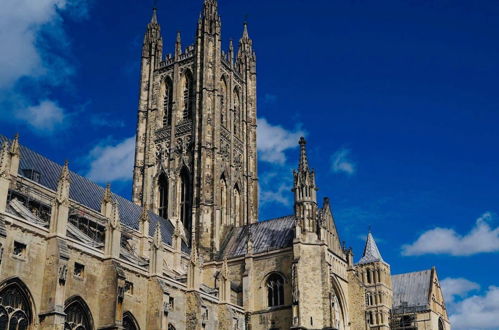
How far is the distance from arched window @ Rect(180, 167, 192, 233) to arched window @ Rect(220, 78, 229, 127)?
20.4ft

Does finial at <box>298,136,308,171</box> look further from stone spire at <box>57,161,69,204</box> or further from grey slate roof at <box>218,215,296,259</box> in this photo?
stone spire at <box>57,161,69,204</box>

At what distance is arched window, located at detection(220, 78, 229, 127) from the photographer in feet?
185

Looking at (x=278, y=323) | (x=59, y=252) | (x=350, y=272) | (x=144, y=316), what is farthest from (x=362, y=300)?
(x=59, y=252)

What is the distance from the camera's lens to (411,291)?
63.8m

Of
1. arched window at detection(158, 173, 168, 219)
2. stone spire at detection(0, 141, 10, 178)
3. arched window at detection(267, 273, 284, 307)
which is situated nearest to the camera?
stone spire at detection(0, 141, 10, 178)

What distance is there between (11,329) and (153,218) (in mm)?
23873

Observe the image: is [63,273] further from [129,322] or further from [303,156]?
[303,156]

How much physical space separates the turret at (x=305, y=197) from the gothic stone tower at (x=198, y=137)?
8.26m

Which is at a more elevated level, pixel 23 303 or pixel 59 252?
pixel 59 252

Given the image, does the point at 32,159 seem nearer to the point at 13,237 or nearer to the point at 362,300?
the point at 13,237

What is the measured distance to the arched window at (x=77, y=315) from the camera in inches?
1095

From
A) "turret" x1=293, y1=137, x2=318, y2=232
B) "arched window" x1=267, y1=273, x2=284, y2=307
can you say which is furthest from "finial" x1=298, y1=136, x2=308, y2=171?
"arched window" x1=267, y1=273, x2=284, y2=307

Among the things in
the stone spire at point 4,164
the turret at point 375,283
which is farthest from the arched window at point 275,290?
the stone spire at point 4,164

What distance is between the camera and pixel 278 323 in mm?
41656
